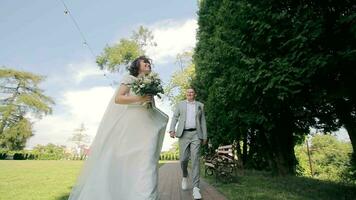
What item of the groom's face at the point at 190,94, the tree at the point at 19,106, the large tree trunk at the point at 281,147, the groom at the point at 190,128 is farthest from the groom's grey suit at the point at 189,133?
the tree at the point at 19,106

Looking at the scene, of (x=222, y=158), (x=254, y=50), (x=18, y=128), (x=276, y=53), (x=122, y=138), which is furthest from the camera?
(x=18, y=128)

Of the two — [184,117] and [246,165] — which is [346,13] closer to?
[184,117]

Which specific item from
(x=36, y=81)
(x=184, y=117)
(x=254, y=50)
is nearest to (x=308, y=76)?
(x=254, y=50)

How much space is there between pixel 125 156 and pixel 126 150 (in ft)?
0.28

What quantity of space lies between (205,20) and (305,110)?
34.1 ft

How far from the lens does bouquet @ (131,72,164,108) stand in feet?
15.5

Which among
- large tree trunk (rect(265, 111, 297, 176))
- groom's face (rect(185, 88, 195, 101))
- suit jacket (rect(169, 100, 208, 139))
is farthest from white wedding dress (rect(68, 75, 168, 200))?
large tree trunk (rect(265, 111, 297, 176))

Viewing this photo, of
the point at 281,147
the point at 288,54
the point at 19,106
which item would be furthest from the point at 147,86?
the point at 19,106

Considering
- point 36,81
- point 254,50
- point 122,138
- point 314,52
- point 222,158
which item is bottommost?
point 122,138

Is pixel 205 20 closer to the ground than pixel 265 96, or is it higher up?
higher up

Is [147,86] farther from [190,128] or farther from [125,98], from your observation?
[190,128]

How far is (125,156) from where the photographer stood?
4828 millimetres

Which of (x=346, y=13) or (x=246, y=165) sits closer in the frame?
(x=346, y=13)

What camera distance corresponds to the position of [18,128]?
71.5 metres
